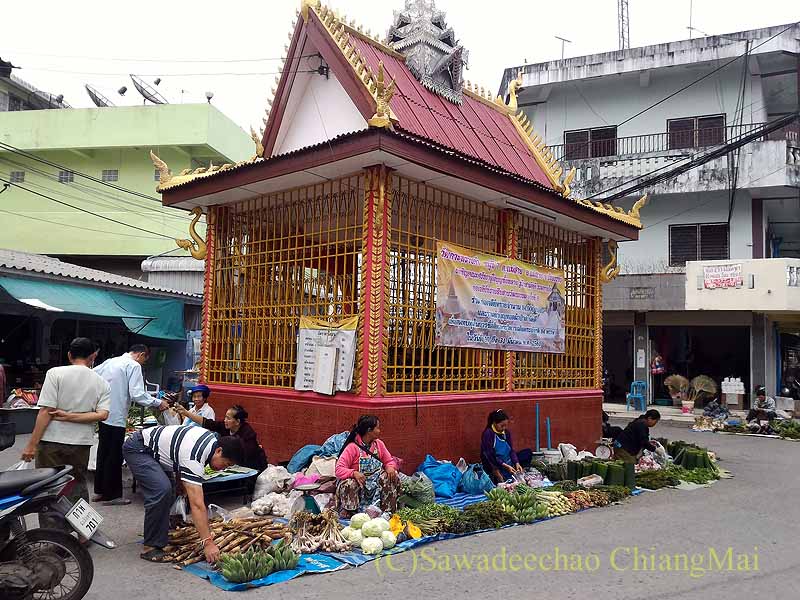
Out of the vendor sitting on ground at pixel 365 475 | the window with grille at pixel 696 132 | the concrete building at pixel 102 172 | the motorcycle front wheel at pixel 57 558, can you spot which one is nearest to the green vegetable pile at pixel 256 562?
the motorcycle front wheel at pixel 57 558

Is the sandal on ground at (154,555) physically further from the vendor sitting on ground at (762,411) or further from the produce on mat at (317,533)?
the vendor sitting on ground at (762,411)

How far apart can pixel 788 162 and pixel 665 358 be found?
703 centimetres

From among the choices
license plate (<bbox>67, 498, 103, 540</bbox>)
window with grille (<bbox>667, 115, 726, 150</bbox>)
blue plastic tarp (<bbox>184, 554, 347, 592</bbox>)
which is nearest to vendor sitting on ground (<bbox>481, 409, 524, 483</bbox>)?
blue plastic tarp (<bbox>184, 554, 347, 592</bbox>)

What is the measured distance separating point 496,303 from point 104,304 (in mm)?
9333

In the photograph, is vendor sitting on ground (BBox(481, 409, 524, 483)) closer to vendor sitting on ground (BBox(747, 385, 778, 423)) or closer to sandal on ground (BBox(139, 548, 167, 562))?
sandal on ground (BBox(139, 548, 167, 562))

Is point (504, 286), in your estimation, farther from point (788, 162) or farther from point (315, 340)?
point (788, 162)

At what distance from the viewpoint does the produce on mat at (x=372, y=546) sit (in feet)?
18.7

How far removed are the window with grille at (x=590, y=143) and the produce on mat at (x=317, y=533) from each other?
65.2 ft

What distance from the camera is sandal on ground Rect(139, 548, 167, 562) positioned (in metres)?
5.34

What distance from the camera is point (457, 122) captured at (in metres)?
10.1

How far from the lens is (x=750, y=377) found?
20328 mm

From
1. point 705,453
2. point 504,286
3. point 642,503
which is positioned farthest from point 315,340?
point 705,453

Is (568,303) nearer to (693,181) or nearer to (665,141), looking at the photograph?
(693,181)

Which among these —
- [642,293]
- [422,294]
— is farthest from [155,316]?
[642,293]
